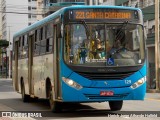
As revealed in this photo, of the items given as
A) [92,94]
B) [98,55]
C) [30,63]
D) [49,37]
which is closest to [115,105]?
[92,94]

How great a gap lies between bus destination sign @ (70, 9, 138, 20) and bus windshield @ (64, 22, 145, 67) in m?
0.27

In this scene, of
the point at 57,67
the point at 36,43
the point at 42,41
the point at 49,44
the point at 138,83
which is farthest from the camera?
the point at 36,43

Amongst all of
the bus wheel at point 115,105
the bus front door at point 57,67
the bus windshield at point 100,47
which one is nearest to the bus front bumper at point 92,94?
the bus front door at point 57,67

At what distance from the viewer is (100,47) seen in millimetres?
14305

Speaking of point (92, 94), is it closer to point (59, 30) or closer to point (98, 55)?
point (98, 55)

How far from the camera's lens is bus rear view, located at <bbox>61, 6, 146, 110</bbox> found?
556 inches

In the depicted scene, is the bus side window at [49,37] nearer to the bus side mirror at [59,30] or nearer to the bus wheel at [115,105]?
the bus side mirror at [59,30]

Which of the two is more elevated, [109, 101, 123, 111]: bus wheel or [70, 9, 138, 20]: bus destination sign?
[70, 9, 138, 20]: bus destination sign

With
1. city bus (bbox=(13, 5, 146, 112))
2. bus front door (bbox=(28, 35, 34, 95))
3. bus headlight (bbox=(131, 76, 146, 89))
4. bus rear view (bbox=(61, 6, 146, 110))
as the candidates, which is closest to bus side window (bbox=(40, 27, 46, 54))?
city bus (bbox=(13, 5, 146, 112))

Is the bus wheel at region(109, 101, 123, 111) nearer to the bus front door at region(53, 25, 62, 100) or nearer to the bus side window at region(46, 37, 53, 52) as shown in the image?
the bus front door at region(53, 25, 62, 100)

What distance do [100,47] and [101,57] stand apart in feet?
0.99

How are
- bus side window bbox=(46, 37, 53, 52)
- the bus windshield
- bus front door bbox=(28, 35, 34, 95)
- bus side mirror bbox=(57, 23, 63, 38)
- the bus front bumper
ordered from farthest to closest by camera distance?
bus front door bbox=(28, 35, 34, 95) → bus side window bbox=(46, 37, 53, 52) → bus side mirror bbox=(57, 23, 63, 38) → the bus windshield → the bus front bumper

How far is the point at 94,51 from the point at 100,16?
1.13 meters

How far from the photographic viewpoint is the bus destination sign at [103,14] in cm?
1450
